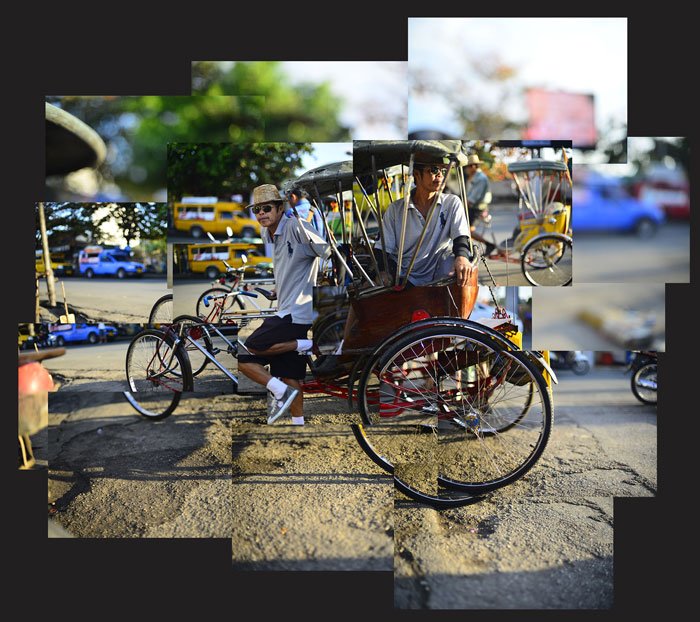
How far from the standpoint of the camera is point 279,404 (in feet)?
14.2

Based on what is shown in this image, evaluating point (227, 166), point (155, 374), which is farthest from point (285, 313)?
point (155, 374)

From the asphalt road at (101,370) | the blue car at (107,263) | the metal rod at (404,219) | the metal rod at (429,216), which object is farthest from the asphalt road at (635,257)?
the blue car at (107,263)

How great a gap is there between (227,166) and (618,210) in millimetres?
2293

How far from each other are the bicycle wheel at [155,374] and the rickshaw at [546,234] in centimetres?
215

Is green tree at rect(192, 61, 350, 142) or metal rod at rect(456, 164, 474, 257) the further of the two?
green tree at rect(192, 61, 350, 142)

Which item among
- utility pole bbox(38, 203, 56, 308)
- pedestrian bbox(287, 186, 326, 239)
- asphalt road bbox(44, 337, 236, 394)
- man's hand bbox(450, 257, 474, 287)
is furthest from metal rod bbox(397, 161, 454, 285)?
utility pole bbox(38, 203, 56, 308)

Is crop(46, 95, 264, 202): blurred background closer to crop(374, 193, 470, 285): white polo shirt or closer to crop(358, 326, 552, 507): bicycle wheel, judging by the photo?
crop(374, 193, 470, 285): white polo shirt

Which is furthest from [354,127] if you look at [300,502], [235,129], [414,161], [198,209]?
[300,502]

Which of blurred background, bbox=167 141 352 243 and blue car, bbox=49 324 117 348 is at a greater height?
blurred background, bbox=167 141 352 243

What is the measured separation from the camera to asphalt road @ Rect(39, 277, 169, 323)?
4453 mm

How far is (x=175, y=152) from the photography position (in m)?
4.25

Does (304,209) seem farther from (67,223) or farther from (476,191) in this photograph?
(67,223)

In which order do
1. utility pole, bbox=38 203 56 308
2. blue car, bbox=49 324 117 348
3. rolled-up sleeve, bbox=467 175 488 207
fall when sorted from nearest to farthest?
rolled-up sleeve, bbox=467 175 488 207 → utility pole, bbox=38 203 56 308 → blue car, bbox=49 324 117 348

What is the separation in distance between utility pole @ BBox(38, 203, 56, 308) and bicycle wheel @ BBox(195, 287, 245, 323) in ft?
3.08
